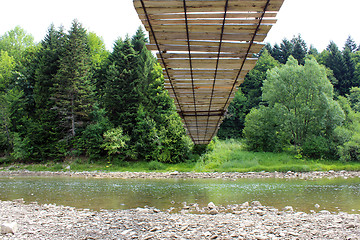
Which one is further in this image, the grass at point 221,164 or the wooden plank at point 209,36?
the grass at point 221,164

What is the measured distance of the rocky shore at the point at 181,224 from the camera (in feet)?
19.9

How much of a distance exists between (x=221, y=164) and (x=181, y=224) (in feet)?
60.5

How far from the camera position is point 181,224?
695 cm

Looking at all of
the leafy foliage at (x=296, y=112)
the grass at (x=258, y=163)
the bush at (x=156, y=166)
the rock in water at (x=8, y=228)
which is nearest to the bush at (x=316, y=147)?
the leafy foliage at (x=296, y=112)

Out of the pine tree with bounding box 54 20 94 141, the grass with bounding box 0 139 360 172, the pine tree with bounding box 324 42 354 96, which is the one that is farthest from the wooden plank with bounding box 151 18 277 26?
the pine tree with bounding box 324 42 354 96

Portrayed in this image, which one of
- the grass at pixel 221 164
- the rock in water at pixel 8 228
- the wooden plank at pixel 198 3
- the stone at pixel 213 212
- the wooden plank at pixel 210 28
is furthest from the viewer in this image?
the grass at pixel 221 164

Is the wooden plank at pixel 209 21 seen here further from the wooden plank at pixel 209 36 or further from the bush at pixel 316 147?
the bush at pixel 316 147

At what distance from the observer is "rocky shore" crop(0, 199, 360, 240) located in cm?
607

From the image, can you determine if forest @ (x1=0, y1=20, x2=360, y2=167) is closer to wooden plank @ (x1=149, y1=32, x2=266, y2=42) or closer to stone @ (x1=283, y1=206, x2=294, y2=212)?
stone @ (x1=283, y1=206, x2=294, y2=212)

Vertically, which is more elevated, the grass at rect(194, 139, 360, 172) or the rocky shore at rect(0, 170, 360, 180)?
the grass at rect(194, 139, 360, 172)

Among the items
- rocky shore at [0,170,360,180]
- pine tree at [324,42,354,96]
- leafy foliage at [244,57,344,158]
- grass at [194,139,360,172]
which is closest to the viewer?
→ rocky shore at [0,170,360,180]

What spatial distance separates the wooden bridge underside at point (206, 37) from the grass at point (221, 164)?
62.8 ft

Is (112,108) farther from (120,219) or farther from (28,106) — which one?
(120,219)

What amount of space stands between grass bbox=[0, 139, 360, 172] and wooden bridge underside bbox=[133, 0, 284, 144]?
1914cm
